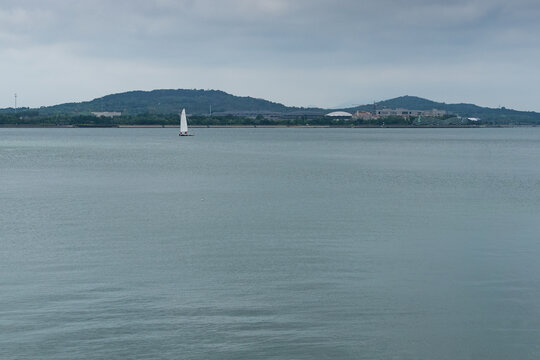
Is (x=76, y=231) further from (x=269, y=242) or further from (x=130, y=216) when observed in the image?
(x=269, y=242)

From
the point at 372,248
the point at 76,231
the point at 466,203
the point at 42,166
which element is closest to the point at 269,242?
the point at 372,248

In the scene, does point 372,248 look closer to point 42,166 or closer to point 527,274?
point 527,274

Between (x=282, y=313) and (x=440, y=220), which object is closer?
(x=282, y=313)

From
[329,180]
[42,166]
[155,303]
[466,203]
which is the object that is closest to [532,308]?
[155,303]

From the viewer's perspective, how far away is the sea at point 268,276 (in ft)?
53.1

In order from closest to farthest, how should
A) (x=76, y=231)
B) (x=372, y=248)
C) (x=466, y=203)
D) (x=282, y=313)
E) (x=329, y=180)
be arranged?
(x=282, y=313)
(x=372, y=248)
(x=76, y=231)
(x=466, y=203)
(x=329, y=180)

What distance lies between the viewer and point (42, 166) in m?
69.1

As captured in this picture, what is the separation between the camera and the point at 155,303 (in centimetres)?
1894

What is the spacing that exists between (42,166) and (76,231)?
→ 4257cm

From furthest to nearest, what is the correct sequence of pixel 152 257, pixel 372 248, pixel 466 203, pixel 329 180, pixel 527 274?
pixel 329 180 < pixel 466 203 < pixel 372 248 < pixel 152 257 < pixel 527 274

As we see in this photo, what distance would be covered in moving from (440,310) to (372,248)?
25.3 feet

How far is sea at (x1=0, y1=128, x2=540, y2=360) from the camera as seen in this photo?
16.2 metres

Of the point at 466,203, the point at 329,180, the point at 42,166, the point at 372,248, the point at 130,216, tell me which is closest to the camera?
the point at 372,248

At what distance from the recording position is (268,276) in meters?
21.9
